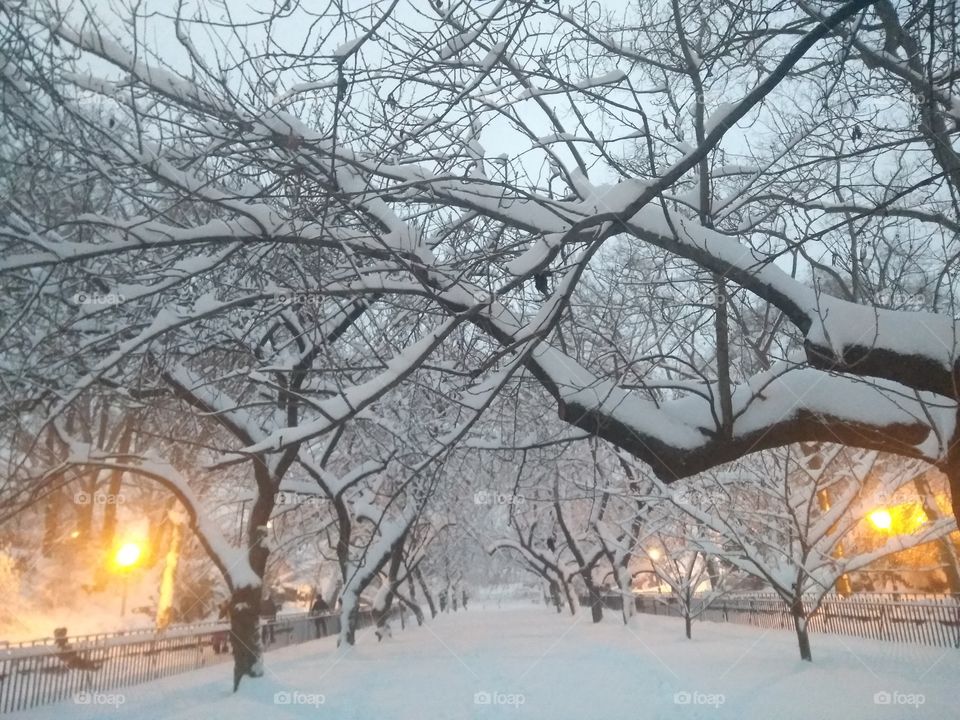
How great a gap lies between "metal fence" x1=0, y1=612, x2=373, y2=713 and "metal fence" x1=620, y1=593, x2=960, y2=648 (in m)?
13.2

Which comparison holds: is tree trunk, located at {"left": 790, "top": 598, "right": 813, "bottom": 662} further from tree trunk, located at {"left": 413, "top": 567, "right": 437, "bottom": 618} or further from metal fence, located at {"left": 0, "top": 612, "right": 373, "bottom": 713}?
tree trunk, located at {"left": 413, "top": 567, "right": 437, "bottom": 618}

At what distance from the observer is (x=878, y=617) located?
1479 cm

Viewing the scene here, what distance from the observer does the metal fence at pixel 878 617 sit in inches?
513

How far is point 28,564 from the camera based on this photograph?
23.9m

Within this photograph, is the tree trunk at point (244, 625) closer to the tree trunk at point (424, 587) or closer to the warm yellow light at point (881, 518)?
the warm yellow light at point (881, 518)

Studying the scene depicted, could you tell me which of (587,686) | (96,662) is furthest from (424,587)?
(587,686)

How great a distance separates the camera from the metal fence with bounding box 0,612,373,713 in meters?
11.0

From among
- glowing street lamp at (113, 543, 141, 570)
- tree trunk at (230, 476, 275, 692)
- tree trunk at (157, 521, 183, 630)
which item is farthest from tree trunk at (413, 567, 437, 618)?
tree trunk at (230, 476, 275, 692)

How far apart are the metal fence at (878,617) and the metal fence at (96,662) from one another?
1317cm

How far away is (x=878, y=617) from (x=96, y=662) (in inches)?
675

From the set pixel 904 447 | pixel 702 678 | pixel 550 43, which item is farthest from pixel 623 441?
pixel 702 678

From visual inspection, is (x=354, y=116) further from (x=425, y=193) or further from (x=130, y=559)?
(x=130, y=559)

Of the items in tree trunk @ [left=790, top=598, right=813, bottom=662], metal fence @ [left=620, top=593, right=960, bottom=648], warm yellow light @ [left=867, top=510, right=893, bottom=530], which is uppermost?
warm yellow light @ [left=867, top=510, right=893, bottom=530]

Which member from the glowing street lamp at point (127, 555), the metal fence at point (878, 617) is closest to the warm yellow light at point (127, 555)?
the glowing street lamp at point (127, 555)
